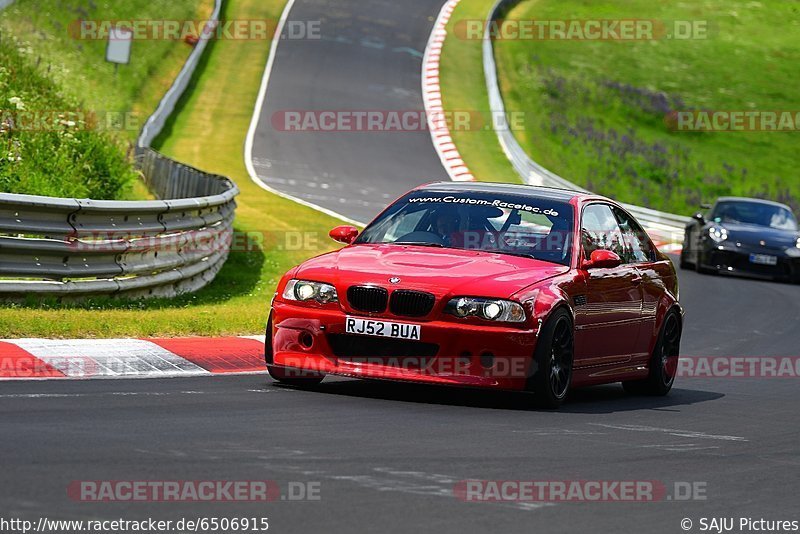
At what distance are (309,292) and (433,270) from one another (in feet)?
2.56

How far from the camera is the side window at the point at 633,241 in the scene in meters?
11.0

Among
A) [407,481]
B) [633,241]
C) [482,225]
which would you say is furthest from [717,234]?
[407,481]

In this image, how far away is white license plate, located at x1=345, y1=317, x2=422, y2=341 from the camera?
8891 millimetres

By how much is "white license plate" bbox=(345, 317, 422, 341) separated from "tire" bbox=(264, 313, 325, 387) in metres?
0.53

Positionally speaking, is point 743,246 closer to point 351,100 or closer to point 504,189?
point 504,189

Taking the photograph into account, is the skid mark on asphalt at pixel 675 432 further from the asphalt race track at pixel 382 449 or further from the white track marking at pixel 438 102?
the white track marking at pixel 438 102

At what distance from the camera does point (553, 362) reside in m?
9.30

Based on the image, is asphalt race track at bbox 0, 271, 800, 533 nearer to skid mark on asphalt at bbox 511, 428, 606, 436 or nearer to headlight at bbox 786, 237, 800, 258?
skid mark on asphalt at bbox 511, 428, 606, 436

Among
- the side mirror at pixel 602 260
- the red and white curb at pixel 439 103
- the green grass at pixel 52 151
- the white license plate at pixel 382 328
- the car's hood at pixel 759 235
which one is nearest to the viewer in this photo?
the white license plate at pixel 382 328

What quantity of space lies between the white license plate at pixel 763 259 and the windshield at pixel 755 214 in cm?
108

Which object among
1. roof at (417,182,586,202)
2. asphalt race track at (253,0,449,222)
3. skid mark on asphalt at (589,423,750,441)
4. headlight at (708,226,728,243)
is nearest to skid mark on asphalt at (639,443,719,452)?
skid mark on asphalt at (589,423,750,441)

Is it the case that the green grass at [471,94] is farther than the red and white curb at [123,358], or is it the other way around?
the green grass at [471,94]

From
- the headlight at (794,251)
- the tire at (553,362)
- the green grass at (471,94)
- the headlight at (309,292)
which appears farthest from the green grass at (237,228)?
the headlight at (794,251)

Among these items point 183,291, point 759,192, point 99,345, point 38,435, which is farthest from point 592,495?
point 759,192
